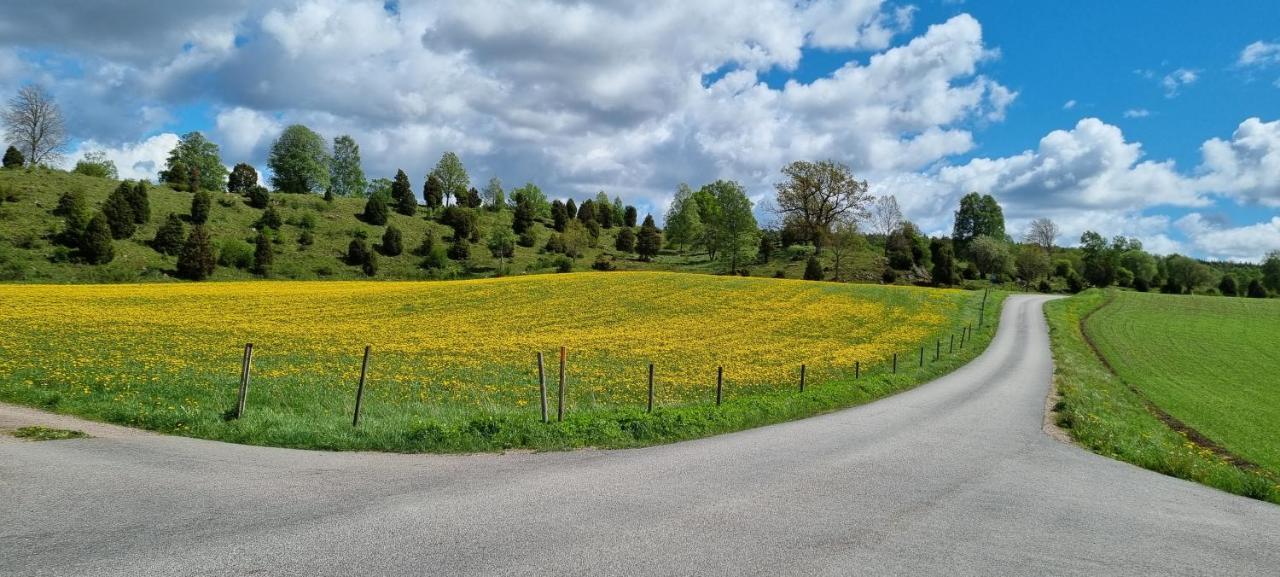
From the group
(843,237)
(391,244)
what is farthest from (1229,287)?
(391,244)

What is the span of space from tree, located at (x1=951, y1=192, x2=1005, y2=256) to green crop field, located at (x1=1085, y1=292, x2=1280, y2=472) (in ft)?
201

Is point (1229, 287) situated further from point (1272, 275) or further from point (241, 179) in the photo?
Answer: point (241, 179)

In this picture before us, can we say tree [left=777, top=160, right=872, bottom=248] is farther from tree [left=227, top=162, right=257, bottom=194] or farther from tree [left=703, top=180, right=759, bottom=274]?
tree [left=227, top=162, right=257, bottom=194]

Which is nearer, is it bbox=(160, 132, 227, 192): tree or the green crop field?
the green crop field

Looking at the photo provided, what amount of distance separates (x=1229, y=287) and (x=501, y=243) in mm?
121717

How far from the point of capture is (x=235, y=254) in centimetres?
6969

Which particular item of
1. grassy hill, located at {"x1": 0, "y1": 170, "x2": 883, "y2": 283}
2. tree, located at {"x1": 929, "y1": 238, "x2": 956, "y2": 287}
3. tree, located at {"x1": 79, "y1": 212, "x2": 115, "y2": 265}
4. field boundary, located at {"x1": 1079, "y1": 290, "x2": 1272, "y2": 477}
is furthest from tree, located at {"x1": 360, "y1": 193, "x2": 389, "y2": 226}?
field boundary, located at {"x1": 1079, "y1": 290, "x2": 1272, "y2": 477}

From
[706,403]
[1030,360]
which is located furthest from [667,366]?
[1030,360]

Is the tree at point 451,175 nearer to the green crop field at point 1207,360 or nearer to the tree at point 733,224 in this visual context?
the tree at point 733,224

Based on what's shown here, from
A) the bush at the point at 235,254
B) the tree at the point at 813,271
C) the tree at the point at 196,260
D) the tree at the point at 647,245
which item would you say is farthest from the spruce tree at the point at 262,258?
the tree at the point at 813,271

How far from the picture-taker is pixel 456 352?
84.8 feet

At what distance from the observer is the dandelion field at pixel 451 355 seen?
41.7 ft

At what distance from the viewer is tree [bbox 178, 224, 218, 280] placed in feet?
207

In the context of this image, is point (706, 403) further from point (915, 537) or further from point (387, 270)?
point (387, 270)
